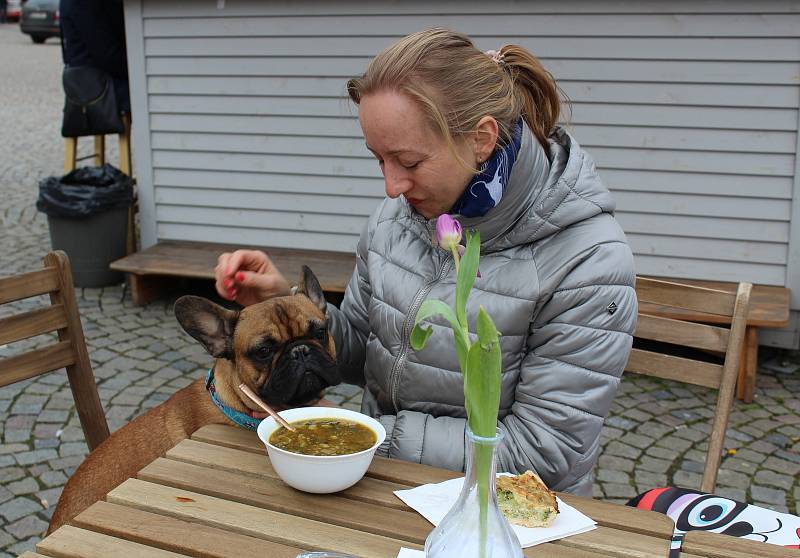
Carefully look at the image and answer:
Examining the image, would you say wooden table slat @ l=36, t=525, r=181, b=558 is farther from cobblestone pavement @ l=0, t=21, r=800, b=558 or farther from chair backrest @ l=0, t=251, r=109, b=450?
cobblestone pavement @ l=0, t=21, r=800, b=558

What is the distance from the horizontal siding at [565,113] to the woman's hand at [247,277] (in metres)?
3.00

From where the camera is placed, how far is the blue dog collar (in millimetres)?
2482

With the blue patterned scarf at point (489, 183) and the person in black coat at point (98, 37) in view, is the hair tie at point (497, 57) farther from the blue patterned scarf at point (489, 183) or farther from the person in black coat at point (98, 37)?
the person in black coat at point (98, 37)

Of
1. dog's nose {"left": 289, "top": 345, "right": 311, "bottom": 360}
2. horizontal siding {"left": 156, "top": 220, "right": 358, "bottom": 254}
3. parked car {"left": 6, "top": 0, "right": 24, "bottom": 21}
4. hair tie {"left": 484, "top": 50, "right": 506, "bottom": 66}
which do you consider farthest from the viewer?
parked car {"left": 6, "top": 0, "right": 24, "bottom": 21}

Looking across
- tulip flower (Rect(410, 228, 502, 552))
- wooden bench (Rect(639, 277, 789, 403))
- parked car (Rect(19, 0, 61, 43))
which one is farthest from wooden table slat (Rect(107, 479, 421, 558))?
parked car (Rect(19, 0, 61, 43))

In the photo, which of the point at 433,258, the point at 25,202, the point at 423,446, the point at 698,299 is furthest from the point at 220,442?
the point at 25,202

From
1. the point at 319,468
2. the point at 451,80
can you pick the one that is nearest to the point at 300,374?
the point at 319,468

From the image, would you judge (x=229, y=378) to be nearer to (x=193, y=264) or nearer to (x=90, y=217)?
(x=193, y=264)

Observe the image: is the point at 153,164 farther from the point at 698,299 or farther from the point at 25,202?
the point at 698,299

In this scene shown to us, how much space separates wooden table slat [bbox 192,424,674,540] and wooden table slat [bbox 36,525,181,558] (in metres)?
0.36

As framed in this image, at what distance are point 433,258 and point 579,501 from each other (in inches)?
33.0

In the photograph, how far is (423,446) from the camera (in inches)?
83.2

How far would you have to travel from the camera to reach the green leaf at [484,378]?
1183 mm

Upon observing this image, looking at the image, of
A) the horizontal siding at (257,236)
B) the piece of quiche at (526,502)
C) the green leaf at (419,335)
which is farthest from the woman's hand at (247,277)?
the horizontal siding at (257,236)
